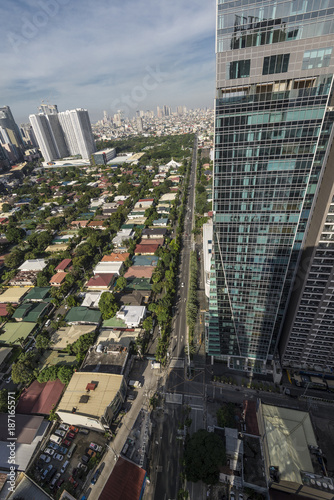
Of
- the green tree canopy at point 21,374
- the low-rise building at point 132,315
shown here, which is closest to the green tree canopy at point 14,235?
the green tree canopy at point 21,374

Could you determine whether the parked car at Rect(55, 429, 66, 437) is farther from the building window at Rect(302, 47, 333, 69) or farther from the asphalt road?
the building window at Rect(302, 47, 333, 69)

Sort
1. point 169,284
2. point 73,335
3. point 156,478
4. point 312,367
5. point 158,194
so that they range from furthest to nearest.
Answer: point 158,194
point 169,284
point 73,335
point 312,367
point 156,478

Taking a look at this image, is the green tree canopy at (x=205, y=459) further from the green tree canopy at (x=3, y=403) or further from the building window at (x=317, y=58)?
the building window at (x=317, y=58)

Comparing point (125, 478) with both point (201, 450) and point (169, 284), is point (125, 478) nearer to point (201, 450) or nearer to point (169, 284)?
point (201, 450)

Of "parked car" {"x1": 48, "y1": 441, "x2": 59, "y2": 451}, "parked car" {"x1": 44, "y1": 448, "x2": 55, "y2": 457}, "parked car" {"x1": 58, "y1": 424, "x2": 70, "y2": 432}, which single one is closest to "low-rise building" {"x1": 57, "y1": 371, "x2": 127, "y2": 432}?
"parked car" {"x1": 58, "y1": 424, "x2": 70, "y2": 432}

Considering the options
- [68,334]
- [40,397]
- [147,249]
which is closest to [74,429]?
[40,397]

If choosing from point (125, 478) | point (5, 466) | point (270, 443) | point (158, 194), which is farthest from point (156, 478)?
point (158, 194)
